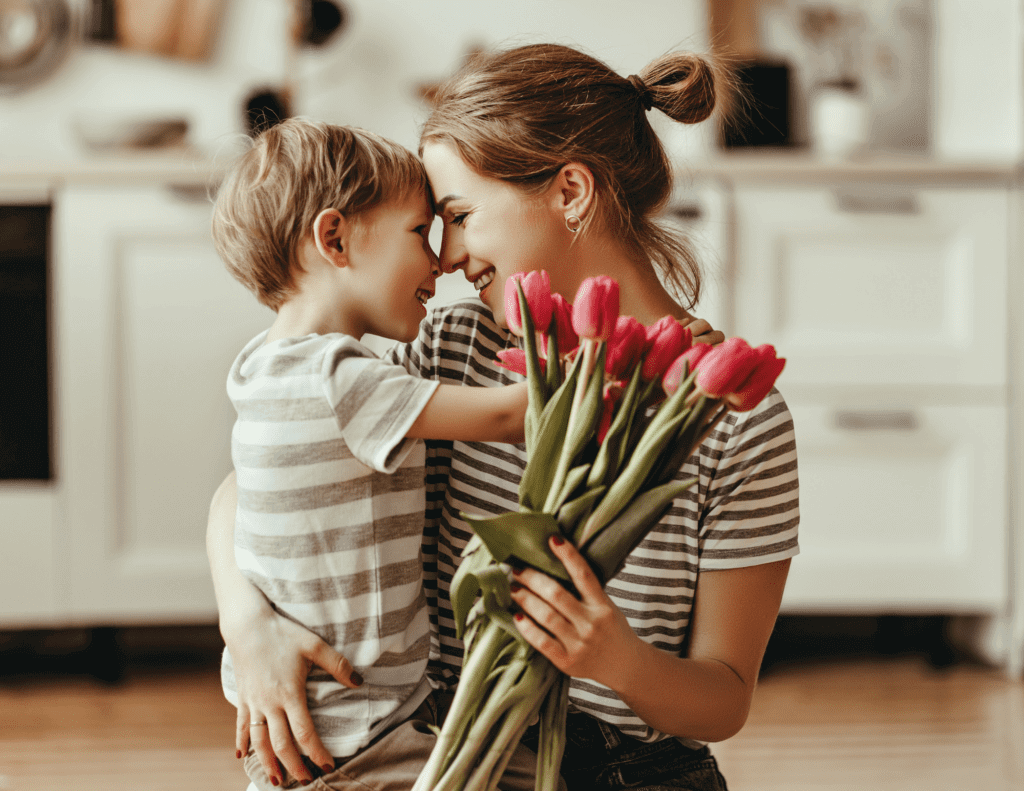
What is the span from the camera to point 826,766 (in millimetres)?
1990

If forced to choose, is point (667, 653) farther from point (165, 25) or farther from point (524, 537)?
point (165, 25)

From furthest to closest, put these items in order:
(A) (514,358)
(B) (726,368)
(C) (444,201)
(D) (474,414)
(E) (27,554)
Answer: (E) (27,554)
(C) (444,201)
(D) (474,414)
(A) (514,358)
(B) (726,368)

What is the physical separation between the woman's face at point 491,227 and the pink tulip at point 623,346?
40 centimetres

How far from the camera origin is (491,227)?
1001 millimetres

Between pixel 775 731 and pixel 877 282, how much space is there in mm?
1056

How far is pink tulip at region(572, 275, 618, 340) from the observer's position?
0.58 meters

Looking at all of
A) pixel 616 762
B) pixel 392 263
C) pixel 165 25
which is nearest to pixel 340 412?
pixel 392 263

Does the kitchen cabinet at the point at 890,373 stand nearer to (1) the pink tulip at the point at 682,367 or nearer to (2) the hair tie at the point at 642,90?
(2) the hair tie at the point at 642,90

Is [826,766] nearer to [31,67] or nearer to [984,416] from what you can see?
[984,416]

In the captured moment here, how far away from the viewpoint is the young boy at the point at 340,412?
0.84 m

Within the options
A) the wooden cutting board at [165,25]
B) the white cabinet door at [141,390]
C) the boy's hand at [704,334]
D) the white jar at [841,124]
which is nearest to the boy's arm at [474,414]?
the boy's hand at [704,334]

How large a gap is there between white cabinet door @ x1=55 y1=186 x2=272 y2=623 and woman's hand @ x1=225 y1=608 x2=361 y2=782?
5.17 feet

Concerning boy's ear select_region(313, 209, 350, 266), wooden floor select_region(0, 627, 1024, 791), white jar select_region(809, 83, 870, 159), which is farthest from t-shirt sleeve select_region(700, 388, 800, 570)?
white jar select_region(809, 83, 870, 159)

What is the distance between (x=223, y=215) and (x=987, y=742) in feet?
6.06
